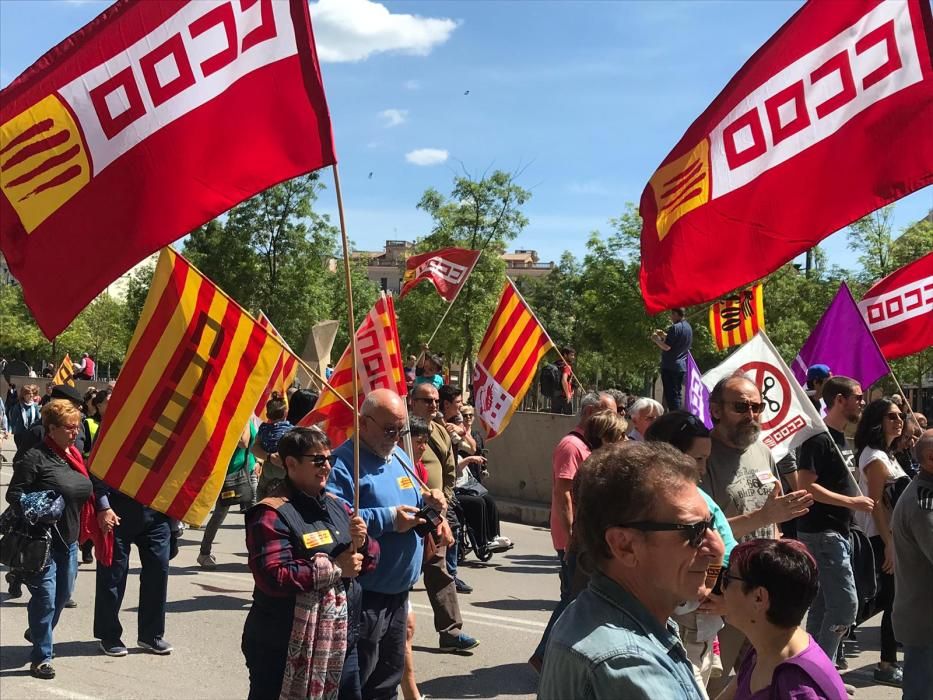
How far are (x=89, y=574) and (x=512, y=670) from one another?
4885 mm

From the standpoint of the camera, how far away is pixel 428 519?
5012 millimetres

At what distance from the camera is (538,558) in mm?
11586

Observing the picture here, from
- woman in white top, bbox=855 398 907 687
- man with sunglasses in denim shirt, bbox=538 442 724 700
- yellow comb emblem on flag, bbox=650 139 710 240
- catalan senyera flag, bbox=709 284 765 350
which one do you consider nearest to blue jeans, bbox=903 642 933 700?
woman in white top, bbox=855 398 907 687

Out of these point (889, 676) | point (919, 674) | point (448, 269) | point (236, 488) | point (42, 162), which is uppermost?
point (448, 269)

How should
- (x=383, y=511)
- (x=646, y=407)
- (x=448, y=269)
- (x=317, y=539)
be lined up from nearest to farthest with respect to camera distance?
(x=317, y=539), (x=383, y=511), (x=646, y=407), (x=448, y=269)

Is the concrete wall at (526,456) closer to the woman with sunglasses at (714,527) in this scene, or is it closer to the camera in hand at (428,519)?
the camera in hand at (428,519)

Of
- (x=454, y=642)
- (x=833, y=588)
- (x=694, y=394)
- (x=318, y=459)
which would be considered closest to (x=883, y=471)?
(x=833, y=588)

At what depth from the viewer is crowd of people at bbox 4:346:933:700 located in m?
2.12

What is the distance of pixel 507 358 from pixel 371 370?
14.4 feet

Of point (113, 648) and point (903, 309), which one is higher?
point (903, 309)

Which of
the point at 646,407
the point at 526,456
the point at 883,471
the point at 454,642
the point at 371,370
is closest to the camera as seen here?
the point at 883,471

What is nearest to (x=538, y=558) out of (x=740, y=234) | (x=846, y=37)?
(x=740, y=234)

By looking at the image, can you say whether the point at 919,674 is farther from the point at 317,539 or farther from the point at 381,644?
the point at 317,539

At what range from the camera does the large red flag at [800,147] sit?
5609 millimetres
